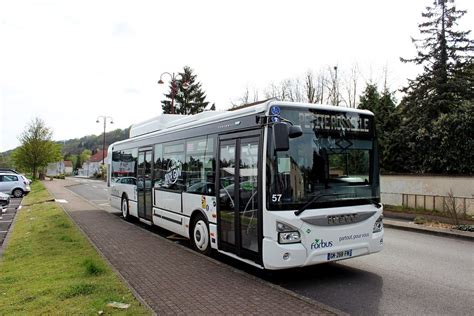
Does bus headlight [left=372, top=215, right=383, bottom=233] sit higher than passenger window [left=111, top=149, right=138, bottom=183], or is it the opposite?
passenger window [left=111, top=149, right=138, bottom=183]

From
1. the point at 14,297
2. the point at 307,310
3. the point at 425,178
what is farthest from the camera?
the point at 425,178

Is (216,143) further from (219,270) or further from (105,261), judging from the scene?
(105,261)

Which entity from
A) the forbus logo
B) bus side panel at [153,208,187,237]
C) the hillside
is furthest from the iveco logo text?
the hillside

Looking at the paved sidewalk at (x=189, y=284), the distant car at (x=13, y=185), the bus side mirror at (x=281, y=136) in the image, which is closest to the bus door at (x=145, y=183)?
the paved sidewalk at (x=189, y=284)

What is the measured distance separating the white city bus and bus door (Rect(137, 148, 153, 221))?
3.48 meters

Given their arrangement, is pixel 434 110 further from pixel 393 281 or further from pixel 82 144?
pixel 82 144

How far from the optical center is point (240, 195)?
23.8 ft

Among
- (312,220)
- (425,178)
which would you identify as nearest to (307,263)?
(312,220)

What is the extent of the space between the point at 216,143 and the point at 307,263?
3174 mm

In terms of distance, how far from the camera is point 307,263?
6402 millimetres

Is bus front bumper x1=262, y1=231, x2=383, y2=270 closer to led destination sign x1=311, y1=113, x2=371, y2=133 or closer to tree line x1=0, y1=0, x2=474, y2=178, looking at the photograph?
led destination sign x1=311, y1=113, x2=371, y2=133

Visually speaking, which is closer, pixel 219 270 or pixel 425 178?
pixel 219 270

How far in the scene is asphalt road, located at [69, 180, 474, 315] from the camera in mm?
5723

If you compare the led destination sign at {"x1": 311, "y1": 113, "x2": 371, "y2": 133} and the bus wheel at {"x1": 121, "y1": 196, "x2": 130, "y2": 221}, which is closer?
the led destination sign at {"x1": 311, "y1": 113, "x2": 371, "y2": 133}
